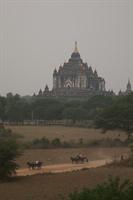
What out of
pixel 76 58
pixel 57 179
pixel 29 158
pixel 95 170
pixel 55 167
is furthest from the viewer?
pixel 76 58

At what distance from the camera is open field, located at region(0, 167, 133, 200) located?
20672mm

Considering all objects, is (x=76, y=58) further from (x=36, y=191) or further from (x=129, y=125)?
(x=36, y=191)

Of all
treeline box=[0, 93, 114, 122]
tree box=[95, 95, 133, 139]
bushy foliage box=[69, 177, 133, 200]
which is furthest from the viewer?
treeline box=[0, 93, 114, 122]

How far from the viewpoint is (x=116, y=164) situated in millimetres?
32281

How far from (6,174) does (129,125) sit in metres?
29.0

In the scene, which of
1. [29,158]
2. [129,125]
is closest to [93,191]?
[29,158]

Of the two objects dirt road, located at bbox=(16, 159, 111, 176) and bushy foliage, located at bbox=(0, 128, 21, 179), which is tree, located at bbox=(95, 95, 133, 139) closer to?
dirt road, located at bbox=(16, 159, 111, 176)

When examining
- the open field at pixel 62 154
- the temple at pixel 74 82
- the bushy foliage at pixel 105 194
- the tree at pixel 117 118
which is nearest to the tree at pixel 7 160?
the open field at pixel 62 154

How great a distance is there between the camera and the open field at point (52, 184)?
2067 cm

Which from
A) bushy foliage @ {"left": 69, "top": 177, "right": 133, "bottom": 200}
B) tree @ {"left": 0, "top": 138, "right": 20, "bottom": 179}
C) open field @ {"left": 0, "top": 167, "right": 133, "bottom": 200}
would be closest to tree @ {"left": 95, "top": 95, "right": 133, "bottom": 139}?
open field @ {"left": 0, "top": 167, "right": 133, "bottom": 200}

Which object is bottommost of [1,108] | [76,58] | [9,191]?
[9,191]

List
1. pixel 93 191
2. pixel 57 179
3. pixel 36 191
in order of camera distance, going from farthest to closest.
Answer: pixel 57 179, pixel 36 191, pixel 93 191

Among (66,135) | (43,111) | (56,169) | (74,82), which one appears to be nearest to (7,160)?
(56,169)

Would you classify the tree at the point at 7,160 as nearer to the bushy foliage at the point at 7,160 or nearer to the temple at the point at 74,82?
the bushy foliage at the point at 7,160
